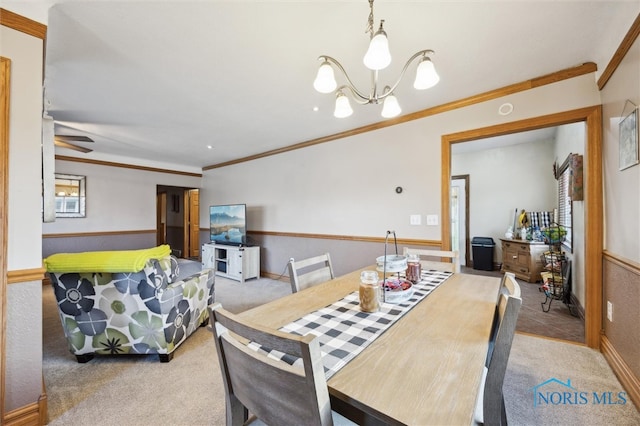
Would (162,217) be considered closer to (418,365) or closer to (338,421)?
(338,421)

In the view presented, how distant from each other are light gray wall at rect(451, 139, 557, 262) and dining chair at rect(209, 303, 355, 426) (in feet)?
18.4

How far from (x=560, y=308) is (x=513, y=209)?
7.92 ft

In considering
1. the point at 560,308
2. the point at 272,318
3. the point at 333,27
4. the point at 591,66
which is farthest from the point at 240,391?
the point at 560,308

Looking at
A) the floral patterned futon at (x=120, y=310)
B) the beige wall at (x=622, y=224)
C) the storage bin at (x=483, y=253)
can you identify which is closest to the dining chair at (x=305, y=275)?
the floral patterned futon at (x=120, y=310)

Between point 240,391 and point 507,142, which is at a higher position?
point 507,142

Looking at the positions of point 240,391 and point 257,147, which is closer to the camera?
point 240,391

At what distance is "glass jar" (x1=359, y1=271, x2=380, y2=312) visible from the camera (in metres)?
1.20

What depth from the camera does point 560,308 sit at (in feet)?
10.3

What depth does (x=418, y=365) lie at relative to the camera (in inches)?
31.2

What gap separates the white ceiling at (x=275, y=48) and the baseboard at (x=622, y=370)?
217cm

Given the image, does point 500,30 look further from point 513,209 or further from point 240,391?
point 513,209

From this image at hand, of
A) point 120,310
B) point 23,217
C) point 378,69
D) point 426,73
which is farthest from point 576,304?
point 23,217

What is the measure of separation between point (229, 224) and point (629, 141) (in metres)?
5.17

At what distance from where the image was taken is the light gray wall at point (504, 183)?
4711 millimetres
